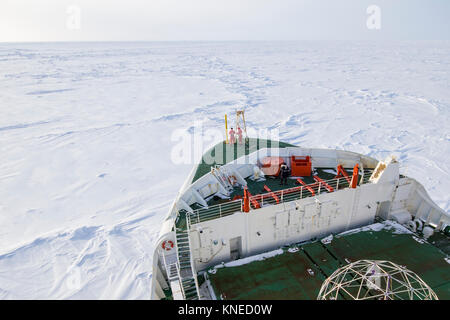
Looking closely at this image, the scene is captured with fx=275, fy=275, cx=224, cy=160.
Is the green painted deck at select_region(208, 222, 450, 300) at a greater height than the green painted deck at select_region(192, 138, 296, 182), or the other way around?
the green painted deck at select_region(192, 138, 296, 182)

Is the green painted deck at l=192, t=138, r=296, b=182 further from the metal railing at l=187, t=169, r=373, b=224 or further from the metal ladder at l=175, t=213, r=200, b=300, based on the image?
the metal ladder at l=175, t=213, r=200, b=300

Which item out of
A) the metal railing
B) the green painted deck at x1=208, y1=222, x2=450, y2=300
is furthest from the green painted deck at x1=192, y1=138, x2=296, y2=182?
the green painted deck at x1=208, y1=222, x2=450, y2=300

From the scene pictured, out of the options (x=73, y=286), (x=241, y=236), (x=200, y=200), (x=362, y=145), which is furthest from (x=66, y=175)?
(x=362, y=145)

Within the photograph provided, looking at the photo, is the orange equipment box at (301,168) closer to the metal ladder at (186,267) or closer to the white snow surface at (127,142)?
the metal ladder at (186,267)

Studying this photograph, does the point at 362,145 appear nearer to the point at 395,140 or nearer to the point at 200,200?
the point at 395,140
